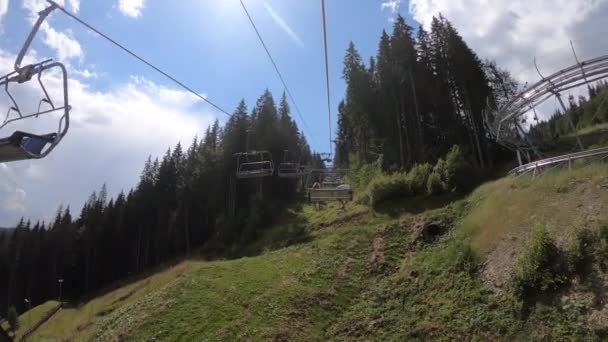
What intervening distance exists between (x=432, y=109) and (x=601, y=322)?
35946 mm

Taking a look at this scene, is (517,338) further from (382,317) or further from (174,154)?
(174,154)

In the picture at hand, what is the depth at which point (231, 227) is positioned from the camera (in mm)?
43000

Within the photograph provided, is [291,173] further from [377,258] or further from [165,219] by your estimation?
[165,219]

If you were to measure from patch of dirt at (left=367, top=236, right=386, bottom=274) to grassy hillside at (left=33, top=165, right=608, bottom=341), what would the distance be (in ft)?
0.21

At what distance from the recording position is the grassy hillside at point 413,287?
36.9 feet

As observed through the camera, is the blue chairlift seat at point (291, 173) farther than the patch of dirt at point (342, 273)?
Yes

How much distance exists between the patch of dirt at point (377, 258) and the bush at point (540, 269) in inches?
286

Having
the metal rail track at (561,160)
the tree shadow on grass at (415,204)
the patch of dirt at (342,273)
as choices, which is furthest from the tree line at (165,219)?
the metal rail track at (561,160)

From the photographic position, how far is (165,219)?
60844 millimetres

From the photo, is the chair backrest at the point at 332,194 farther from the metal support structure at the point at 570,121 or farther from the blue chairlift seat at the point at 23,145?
the blue chairlift seat at the point at 23,145

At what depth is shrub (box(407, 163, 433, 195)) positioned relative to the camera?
29195 mm

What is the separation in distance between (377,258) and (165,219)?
48.8 metres

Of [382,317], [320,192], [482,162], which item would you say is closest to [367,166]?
[482,162]

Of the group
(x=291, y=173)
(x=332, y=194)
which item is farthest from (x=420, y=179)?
(x=291, y=173)
